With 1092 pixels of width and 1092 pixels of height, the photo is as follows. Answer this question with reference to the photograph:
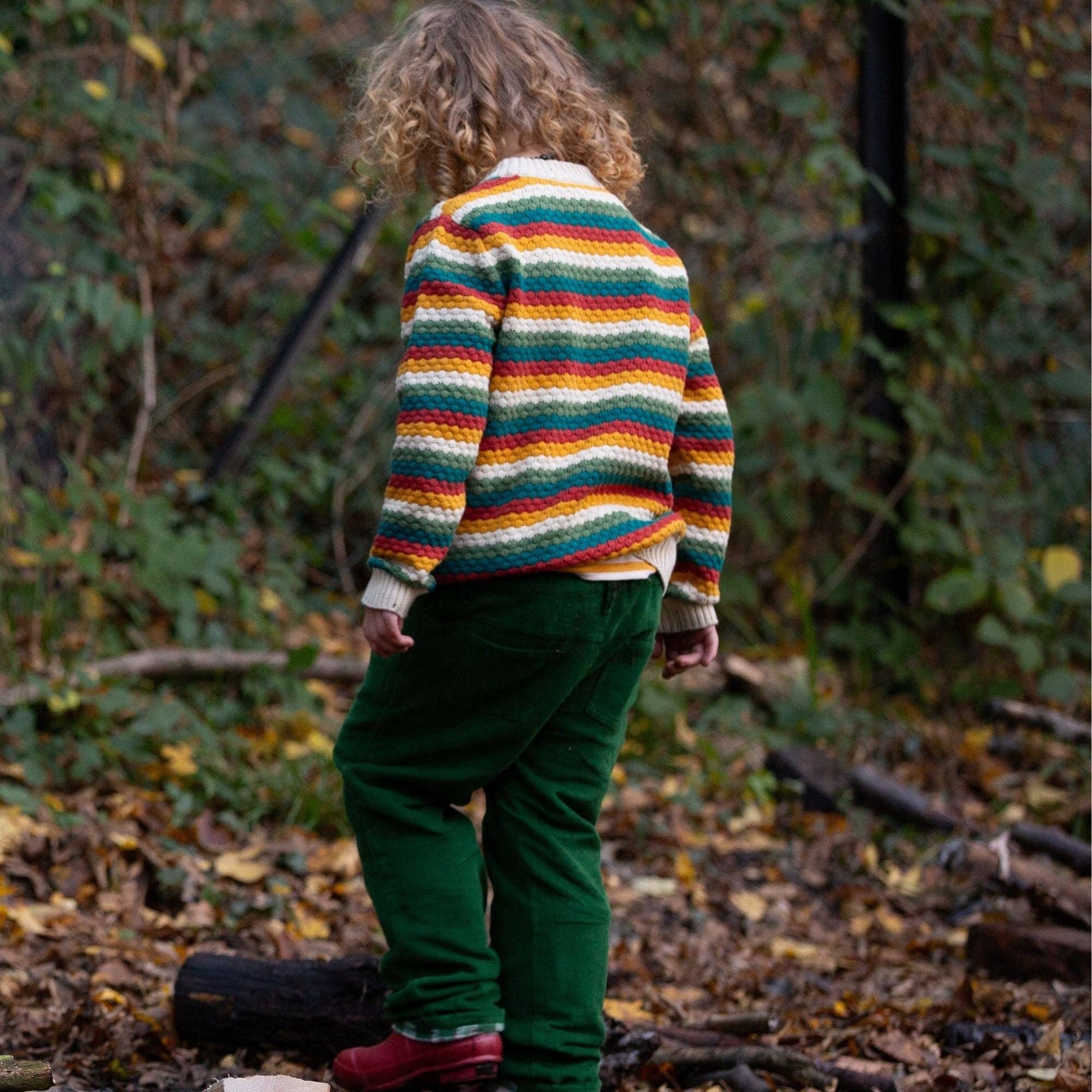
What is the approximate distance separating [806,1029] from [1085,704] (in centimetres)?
233

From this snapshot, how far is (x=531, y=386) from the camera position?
1.91 metres

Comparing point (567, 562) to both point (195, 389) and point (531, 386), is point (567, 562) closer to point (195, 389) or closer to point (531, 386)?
point (531, 386)

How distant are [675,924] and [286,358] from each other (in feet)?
6.97

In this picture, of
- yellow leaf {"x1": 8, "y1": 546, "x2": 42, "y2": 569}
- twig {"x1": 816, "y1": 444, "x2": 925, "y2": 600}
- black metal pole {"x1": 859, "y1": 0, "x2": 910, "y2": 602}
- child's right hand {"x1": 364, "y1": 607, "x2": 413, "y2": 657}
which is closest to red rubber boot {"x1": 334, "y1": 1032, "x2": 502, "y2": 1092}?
child's right hand {"x1": 364, "y1": 607, "x2": 413, "y2": 657}

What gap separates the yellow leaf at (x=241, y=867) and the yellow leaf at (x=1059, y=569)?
252 cm

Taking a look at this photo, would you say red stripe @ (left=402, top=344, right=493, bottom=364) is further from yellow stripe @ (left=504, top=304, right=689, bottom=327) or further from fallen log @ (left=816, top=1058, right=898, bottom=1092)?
fallen log @ (left=816, top=1058, right=898, bottom=1092)

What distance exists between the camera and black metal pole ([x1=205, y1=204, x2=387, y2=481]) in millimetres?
4121

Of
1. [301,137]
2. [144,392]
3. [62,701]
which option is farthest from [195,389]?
[301,137]

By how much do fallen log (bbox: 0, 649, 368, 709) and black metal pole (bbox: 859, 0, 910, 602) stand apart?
1910 mm

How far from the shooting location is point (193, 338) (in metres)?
4.47

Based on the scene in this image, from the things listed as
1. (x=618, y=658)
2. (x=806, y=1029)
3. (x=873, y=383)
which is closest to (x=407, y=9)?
(x=873, y=383)

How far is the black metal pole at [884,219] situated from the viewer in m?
4.44

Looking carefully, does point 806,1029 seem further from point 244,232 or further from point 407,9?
point 244,232

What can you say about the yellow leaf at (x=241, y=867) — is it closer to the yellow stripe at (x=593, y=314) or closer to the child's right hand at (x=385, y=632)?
the child's right hand at (x=385, y=632)
